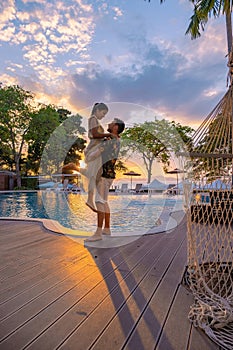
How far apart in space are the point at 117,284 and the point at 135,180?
15.3 m

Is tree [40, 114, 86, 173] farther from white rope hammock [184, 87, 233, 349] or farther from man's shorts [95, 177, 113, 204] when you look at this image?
white rope hammock [184, 87, 233, 349]

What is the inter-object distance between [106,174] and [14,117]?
15.0 meters

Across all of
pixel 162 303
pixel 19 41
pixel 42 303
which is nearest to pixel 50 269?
pixel 42 303

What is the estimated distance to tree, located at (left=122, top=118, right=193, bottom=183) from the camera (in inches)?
571

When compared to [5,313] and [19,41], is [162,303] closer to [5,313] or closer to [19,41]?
[5,313]

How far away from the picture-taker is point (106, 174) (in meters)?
2.56

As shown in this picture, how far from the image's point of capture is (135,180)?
54.8 feet

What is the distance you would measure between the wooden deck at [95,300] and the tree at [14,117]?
1486cm

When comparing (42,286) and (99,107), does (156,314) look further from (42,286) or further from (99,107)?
(99,107)

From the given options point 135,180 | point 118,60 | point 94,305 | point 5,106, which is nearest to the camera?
point 94,305

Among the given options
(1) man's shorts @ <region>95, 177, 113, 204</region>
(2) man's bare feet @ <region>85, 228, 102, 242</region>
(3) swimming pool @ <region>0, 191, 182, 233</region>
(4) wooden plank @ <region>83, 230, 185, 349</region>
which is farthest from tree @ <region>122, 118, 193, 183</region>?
(4) wooden plank @ <region>83, 230, 185, 349</region>

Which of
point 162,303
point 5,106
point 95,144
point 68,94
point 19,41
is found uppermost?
point 5,106

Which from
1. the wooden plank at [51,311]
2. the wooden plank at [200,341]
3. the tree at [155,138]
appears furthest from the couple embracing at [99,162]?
the tree at [155,138]

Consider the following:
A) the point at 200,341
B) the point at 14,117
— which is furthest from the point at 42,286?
the point at 14,117
